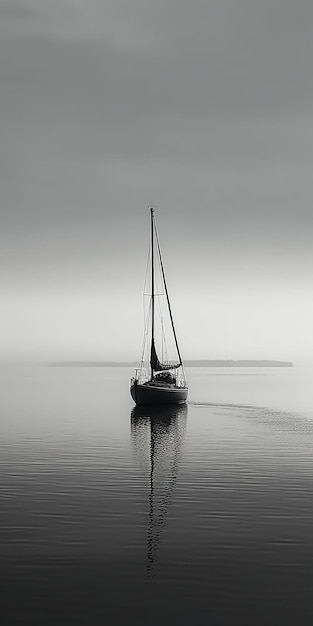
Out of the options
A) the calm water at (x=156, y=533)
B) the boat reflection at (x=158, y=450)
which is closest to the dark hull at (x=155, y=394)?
the boat reflection at (x=158, y=450)

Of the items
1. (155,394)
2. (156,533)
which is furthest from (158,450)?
(155,394)

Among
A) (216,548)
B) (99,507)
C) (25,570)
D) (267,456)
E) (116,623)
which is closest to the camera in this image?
(116,623)

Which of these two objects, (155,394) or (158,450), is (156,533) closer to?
(158,450)

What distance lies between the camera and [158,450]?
6056 centimetres

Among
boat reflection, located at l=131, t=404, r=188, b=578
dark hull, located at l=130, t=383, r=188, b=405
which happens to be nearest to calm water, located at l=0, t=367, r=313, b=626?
boat reflection, located at l=131, t=404, r=188, b=578

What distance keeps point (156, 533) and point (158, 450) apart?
31994 millimetres

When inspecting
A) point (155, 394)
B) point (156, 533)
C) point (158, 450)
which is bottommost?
point (156, 533)

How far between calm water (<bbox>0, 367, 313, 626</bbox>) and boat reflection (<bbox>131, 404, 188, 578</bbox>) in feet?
0.56

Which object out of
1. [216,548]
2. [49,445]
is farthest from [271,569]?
[49,445]

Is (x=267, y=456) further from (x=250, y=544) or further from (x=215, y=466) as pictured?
(x=250, y=544)

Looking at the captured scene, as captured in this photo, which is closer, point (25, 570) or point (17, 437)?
point (25, 570)

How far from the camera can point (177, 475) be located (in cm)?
4506

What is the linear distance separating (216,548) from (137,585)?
5479 mm

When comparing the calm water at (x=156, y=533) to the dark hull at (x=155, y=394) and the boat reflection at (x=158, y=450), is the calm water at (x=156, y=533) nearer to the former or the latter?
the boat reflection at (x=158, y=450)
